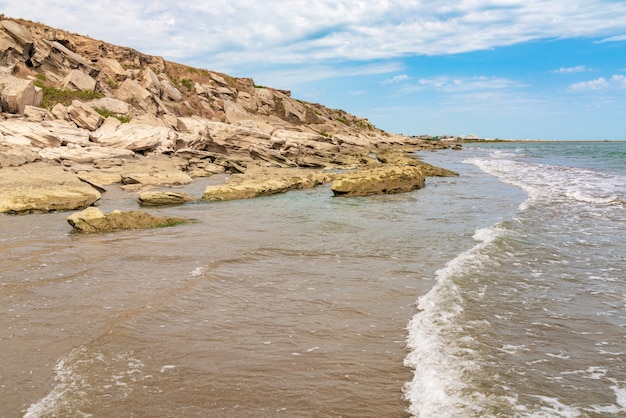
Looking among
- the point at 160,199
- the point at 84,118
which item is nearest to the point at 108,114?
the point at 84,118

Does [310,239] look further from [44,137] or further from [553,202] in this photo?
[44,137]

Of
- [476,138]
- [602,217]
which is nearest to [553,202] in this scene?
[602,217]

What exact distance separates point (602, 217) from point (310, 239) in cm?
886

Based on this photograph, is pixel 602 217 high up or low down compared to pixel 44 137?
down

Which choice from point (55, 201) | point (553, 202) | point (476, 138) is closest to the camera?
point (55, 201)

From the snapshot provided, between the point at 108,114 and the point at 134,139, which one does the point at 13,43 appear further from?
the point at 134,139

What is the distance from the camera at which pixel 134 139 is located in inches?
1152

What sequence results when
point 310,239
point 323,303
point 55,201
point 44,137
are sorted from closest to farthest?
point 323,303, point 310,239, point 55,201, point 44,137

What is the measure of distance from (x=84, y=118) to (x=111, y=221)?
22.1 meters

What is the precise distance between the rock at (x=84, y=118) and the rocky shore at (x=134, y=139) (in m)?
0.07

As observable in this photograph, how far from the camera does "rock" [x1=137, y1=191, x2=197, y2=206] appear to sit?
16578 millimetres

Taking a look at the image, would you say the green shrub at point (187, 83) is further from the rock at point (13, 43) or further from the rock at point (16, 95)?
the rock at point (16, 95)

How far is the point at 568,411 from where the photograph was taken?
12.9 feet

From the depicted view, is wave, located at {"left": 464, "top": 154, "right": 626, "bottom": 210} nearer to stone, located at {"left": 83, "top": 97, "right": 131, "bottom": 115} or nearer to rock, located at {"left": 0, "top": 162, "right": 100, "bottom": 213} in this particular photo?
rock, located at {"left": 0, "top": 162, "right": 100, "bottom": 213}
